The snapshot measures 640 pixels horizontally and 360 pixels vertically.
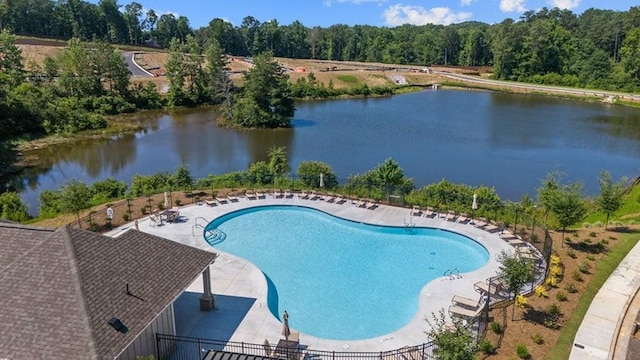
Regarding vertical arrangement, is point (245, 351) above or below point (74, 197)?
below

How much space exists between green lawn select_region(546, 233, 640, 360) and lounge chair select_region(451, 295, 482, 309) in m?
2.78

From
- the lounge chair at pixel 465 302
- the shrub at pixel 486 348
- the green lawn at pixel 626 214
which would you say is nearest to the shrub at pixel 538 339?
the shrub at pixel 486 348

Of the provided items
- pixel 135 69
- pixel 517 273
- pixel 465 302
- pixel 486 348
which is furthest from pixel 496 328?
pixel 135 69

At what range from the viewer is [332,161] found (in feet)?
137

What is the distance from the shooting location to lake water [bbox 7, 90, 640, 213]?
38.9 m

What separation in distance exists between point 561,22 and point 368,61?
57.7 metres

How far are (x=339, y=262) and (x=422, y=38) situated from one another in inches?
5032

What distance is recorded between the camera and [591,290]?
56.8ft

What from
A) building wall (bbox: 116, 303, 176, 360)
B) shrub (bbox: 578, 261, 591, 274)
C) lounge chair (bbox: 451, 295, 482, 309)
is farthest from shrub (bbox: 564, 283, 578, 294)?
building wall (bbox: 116, 303, 176, 360)

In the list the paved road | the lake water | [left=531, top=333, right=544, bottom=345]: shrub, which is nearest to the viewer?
[left=531, top=333, right=544, bottom=345]: shrub

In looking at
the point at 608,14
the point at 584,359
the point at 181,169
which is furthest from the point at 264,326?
the point at 608,14

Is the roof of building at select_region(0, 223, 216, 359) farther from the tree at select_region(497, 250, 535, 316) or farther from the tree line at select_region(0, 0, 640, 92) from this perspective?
the tree line at select_region(0, 0, 640, 92)

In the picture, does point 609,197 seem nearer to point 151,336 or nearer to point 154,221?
point 151,336

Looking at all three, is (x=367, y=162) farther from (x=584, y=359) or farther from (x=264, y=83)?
(x=584, y=359)
